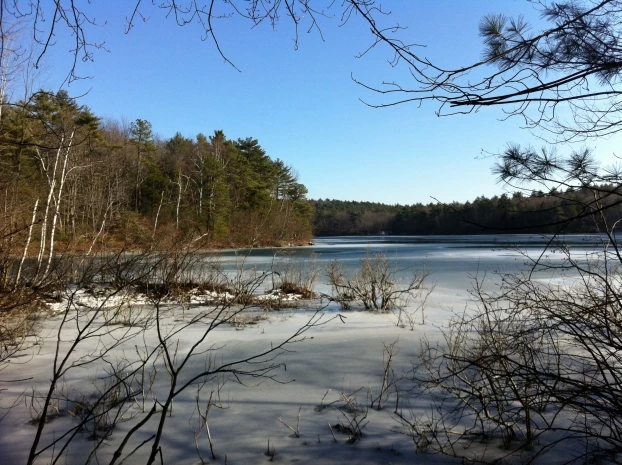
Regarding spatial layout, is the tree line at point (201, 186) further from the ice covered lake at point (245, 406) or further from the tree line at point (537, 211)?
the tree line at point (537, 211)

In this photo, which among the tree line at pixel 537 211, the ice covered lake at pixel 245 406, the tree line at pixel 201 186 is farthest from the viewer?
the tree line at pixel 201 186

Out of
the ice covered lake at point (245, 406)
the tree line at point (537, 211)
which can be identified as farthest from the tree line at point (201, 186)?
the tree line at point (537, 211)

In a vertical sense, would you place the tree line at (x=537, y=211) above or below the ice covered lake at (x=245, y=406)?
above

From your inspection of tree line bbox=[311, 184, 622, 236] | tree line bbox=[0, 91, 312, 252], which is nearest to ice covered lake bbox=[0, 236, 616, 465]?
tree line bbox=[311, 184, 622, 236]

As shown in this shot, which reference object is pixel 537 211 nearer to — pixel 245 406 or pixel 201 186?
pixel 245 406

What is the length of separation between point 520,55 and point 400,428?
102 inches

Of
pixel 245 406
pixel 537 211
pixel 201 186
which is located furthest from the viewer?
pixel 201 186

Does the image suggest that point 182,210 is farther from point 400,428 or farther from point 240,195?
point 400,428

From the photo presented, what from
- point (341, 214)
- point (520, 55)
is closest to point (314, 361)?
point (520, 55)

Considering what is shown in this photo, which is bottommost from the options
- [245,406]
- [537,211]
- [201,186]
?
[245,406]

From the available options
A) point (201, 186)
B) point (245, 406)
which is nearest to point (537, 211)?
point (245, 406)

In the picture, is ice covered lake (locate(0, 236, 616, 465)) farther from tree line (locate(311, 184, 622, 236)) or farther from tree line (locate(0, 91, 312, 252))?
tree line (locate(0, 91, 312, 252))

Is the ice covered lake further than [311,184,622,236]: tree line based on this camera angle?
Yes

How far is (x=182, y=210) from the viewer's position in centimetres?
2930
